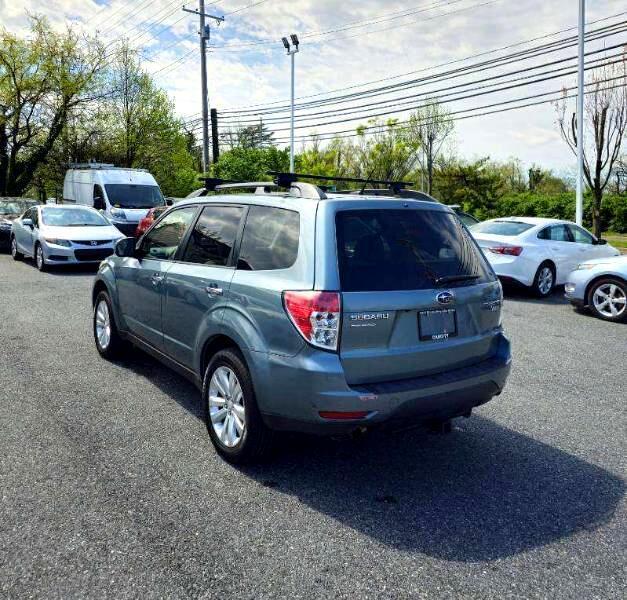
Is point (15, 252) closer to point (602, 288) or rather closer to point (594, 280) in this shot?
point (594, 280)

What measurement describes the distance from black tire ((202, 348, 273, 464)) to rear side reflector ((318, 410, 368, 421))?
0.47 m

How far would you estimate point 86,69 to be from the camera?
30.4 meters

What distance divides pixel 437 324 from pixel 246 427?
1276 millimetres

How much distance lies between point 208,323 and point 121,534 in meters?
1.39

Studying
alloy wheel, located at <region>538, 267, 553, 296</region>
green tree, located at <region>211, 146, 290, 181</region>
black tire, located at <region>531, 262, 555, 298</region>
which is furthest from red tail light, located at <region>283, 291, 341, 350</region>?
green tree, located at <region>211, 146, 290, 181</region>

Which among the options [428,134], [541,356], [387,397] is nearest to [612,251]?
[541,356]

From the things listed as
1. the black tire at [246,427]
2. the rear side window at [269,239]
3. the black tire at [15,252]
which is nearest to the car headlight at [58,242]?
the black tire at [15,252]

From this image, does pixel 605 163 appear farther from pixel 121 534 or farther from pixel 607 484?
pixel 121 534

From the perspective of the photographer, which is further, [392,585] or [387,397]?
[387,397]

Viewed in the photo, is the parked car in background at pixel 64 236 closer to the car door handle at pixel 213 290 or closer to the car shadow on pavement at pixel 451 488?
the car door handle at pixel 213 290

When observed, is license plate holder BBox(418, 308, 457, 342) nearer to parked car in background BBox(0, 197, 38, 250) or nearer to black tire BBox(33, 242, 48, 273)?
black tire BBox(33, 242, 48, 273)

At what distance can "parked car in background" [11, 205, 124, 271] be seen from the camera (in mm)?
12891

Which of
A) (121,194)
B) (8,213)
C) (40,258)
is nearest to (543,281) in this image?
(40,258)

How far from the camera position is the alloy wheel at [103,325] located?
5758 mm
